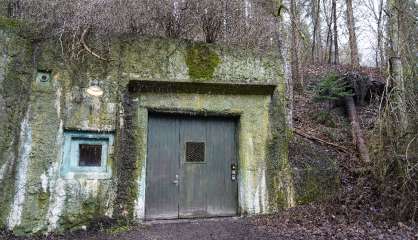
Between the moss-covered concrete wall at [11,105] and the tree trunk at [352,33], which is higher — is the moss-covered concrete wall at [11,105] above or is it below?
below

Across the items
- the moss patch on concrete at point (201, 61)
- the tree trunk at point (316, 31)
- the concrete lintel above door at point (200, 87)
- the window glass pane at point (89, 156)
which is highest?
the tree trunk at point (316, 31)

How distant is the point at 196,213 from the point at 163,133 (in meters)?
1.58

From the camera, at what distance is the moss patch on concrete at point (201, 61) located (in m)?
6.31

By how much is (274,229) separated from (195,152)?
6.40ft

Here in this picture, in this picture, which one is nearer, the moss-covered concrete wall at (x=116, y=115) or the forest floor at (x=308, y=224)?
the forest floor at (x=308, y=224)

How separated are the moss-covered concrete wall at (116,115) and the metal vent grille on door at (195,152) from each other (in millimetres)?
629

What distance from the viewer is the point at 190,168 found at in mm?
6363

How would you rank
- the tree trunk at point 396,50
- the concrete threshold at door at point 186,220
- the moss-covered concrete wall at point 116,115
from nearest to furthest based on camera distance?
the moss-covered concrete wall at point 116,115, the concrete threshold at door at point 186,220, the tree trunk at point 396,50

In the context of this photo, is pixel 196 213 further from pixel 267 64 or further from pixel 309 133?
pixel 309 133

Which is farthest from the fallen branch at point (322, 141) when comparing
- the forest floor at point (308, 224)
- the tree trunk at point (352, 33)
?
the tree trunk at point (352, 33)

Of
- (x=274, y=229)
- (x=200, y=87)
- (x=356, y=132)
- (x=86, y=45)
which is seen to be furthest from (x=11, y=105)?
(x=356, y=132)

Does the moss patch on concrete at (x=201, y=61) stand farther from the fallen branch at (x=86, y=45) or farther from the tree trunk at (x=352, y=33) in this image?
the tree trunk at (x=352, y=33)

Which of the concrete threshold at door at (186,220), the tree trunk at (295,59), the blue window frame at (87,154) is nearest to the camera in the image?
the blue window frame at (87,154)

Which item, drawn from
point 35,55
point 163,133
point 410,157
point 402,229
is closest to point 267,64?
point 163,133
